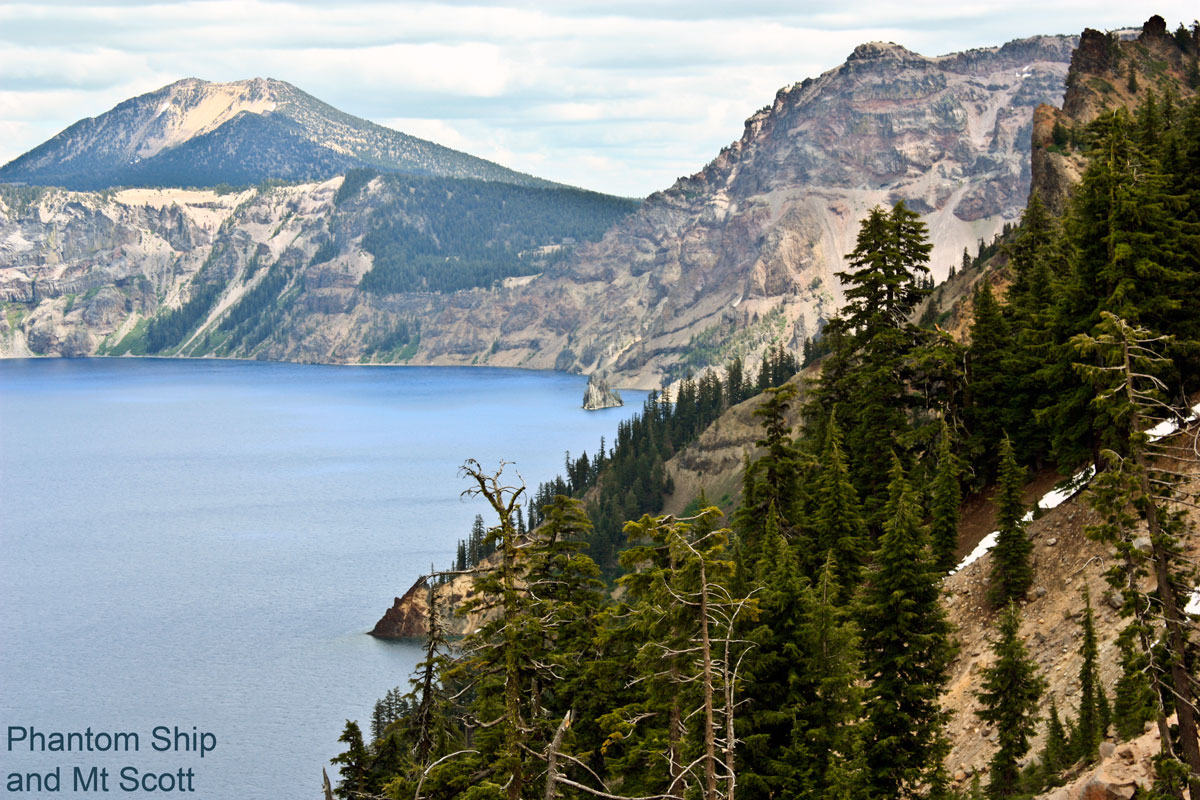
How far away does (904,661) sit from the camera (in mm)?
35844

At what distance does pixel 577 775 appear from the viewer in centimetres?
3931

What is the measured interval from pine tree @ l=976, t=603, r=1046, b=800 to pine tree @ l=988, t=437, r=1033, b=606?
758 centimetres

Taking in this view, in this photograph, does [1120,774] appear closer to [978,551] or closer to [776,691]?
[776,691]

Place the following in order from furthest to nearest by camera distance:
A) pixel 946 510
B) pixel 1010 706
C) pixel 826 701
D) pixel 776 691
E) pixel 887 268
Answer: pixel 887 268 → pixel 946 510 → pixel 1010 706 → pixel 776 691 → pixel 826 701

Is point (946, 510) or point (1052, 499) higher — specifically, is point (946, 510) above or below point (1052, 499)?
below

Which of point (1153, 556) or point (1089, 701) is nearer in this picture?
point (1153, 556)

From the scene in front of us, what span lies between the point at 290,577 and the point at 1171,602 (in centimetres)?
13435

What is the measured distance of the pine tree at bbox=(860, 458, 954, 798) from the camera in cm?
3541

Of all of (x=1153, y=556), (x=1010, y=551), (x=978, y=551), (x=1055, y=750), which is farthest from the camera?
(x=978, y=551)

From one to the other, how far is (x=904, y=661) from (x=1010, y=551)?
40.5 feet

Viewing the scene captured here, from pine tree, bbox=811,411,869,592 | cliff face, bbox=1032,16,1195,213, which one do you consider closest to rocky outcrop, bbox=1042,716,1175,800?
pine tree, bbox=811,411,869,592

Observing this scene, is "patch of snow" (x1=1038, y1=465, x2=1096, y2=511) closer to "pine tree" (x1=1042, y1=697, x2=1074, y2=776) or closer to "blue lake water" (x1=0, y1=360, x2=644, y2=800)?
"pine tree" (x1=1042, y1=697, x2=1074, y2=776)

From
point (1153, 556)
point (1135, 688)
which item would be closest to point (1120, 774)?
point (1135, 688)

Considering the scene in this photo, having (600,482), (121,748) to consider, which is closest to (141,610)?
(121,748)
